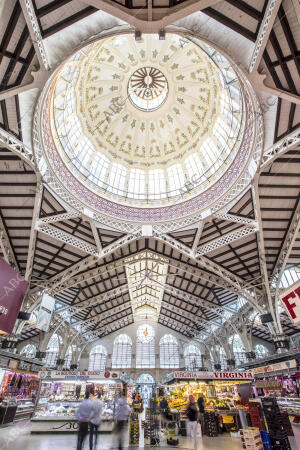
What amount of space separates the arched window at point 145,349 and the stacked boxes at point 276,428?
108 feet

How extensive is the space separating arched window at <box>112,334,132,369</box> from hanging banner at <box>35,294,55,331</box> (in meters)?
26.5

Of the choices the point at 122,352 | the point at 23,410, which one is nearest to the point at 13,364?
the point at 23,410

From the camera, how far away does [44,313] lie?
16797 millimetres

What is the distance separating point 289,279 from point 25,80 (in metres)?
21.8

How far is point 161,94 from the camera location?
23.2 metres

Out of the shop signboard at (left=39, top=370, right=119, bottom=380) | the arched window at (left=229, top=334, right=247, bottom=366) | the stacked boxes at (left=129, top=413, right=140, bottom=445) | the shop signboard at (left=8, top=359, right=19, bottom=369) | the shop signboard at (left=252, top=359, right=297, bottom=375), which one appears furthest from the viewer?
the arched window at (left=229, top=334, right=247, bottom=366)

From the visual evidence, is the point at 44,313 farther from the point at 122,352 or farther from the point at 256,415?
the point at 122,352

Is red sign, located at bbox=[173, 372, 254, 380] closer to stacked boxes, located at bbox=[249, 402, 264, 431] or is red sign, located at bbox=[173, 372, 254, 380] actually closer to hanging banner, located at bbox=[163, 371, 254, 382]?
hanging banner, located at bbox=[163, 371, 254, 382]

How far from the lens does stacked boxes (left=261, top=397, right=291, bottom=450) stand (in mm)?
7527

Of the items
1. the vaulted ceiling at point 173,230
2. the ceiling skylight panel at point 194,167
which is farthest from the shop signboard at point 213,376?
the ceiling skylight panel at point 194,167

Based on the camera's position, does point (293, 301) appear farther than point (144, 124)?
Answer: No

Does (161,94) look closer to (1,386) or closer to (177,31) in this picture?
(177,31)

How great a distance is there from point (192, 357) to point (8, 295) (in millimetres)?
37597

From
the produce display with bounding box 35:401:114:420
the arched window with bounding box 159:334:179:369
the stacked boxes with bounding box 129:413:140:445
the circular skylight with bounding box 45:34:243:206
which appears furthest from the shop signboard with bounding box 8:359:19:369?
the arched window with bounding box 159:334:179:369
